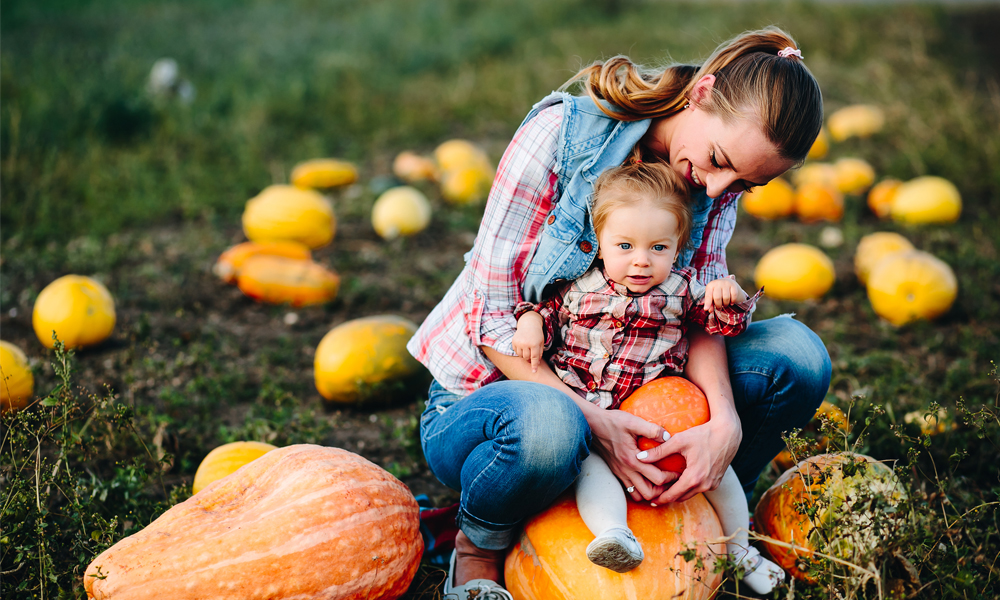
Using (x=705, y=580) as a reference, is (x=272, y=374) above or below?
below

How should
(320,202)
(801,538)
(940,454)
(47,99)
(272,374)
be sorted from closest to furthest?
(801,538) < (940,454) < (272,374) < (320,202) < (47,99)

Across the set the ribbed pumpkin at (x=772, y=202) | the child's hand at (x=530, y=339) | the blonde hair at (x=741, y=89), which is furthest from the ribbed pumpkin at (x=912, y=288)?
the child's hand at (x=530, y=339)

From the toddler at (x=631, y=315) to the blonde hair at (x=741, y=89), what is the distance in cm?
22

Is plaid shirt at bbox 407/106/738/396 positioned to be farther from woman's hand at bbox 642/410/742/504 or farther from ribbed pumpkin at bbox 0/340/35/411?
ribbed pumpkin at bbox 0/340/35/411

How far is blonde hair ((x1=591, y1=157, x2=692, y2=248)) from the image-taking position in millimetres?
2254

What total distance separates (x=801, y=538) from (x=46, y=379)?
11.5 ft

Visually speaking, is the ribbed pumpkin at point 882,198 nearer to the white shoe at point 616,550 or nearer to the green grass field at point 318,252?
the green grass field at point 318,252

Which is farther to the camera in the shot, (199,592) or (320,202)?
(320,202)

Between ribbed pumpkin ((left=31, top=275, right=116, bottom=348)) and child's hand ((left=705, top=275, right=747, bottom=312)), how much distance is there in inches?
125

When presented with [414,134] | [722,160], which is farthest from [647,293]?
[414,134]

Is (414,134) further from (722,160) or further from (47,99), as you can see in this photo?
(722,160)

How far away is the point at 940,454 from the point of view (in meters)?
3.10

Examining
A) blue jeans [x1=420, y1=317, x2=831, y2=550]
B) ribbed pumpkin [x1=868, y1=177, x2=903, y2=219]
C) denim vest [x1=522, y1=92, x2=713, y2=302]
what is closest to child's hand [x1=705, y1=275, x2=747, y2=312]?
blue jeans [x1=420, y1=317, x2=831, y2=550]

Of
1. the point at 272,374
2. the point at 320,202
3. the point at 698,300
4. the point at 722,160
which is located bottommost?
the point at 272,374
